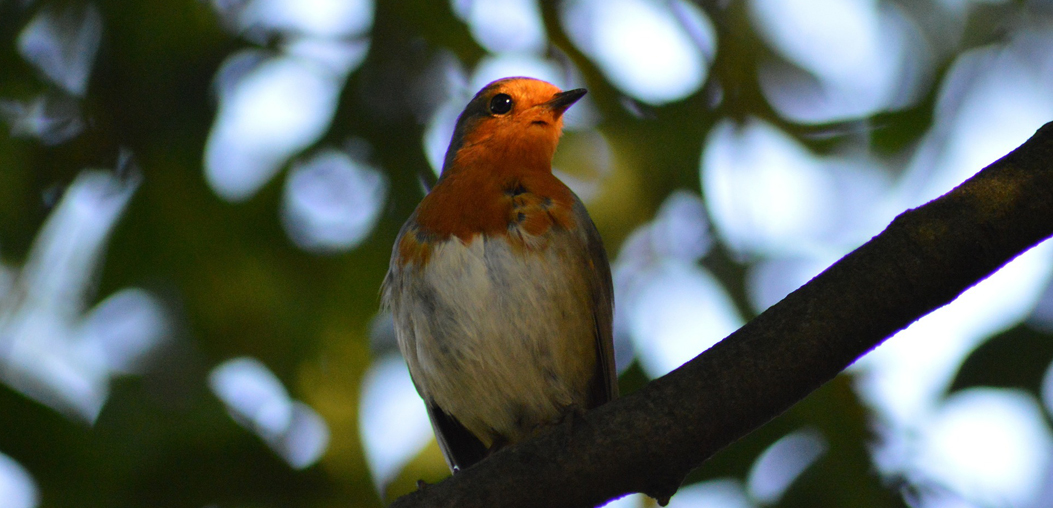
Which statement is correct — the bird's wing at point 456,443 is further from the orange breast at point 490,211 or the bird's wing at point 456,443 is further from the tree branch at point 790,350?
the tree branch at point 790,350

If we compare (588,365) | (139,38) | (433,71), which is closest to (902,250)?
(588,365)

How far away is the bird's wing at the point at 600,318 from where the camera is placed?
139 inches

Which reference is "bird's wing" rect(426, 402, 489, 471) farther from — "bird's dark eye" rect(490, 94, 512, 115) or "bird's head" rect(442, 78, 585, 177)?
"bird's dark eye" rect(490, 94, 512, 115)

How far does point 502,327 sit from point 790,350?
1.21 m

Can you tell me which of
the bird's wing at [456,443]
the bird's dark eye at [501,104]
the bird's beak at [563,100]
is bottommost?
the bird's wing at [456,443]

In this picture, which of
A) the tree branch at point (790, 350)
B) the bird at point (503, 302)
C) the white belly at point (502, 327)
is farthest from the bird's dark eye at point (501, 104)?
the tree branch at point (790, 350)

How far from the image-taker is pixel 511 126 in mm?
4148

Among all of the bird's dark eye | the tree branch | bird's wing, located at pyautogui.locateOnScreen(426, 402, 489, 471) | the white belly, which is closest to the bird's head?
the bird's dark eye

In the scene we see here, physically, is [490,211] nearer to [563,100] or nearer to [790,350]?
[563,100]

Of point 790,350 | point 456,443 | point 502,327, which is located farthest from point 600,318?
point 790,350

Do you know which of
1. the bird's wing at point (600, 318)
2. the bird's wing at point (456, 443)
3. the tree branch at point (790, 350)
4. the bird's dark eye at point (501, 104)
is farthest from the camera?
the bird's dark eye at point (501, 104)

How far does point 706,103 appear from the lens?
14.8 ft

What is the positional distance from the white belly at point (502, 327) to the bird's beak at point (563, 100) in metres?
0.91

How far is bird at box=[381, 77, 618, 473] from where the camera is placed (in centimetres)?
334
